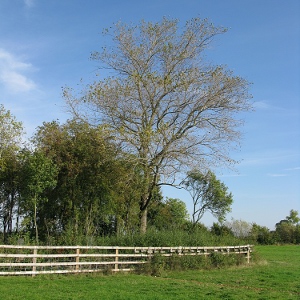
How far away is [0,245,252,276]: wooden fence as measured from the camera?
1551 cm

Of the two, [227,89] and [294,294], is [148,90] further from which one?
[294,294]

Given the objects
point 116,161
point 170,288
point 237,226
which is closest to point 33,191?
point 116,161

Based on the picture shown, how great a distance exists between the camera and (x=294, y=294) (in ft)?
43.5

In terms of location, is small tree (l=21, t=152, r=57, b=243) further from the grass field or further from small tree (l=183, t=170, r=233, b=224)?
small tree (l=183, t=170, r=233, b=224)

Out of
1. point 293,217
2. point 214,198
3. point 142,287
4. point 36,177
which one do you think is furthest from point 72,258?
point 293,217

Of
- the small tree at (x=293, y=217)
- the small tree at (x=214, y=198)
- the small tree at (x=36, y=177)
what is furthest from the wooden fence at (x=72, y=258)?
the small tree at (x=293, y=217)

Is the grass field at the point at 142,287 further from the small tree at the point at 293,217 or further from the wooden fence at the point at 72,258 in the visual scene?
the small tree at the point at 293,217

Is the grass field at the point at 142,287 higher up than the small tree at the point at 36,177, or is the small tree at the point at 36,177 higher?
the small tree at the point at 36,177

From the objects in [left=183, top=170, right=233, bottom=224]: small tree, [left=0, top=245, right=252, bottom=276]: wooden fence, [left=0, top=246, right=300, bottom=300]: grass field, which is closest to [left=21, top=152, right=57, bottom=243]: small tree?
[left=0, top=245, right=252, bottom=276]: wooden fence

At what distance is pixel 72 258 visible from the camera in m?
17.5

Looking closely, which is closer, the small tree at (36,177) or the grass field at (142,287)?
the grass field at (142,287)

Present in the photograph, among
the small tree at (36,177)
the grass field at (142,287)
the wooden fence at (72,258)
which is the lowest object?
the grass field at (142,287)

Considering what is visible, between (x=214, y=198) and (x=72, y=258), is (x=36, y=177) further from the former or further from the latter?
(x=214, y=198)

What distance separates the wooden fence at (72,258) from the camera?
15508mm
